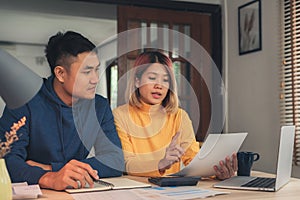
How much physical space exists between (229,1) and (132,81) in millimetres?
2092

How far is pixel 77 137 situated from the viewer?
1.50 m

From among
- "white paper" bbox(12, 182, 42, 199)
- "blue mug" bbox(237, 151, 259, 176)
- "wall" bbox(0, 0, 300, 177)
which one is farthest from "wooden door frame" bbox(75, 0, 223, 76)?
"white paper" bbox(12, 182, 42, 199)

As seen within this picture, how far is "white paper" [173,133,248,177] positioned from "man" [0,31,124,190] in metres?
0.26

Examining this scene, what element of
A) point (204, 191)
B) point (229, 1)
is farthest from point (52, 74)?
point (229, 1)

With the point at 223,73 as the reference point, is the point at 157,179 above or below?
below

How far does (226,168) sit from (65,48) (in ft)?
2.28

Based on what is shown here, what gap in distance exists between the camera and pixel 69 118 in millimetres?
1493

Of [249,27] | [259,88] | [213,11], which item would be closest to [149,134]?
[259,88]

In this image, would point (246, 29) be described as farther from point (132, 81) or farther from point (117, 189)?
point (117, 189)

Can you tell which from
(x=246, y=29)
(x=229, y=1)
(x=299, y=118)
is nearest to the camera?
(x=299, y=118)

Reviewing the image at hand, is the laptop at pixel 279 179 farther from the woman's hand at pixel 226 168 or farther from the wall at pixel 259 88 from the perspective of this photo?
the wall at pixel 259 88

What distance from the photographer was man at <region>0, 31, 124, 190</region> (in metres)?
1.42

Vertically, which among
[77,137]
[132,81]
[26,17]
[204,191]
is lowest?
[204,191]

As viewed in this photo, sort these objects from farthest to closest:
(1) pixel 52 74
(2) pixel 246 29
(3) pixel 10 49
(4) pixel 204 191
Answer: (3) pixel 10 49 < (2) pixel 246 29 < (1) pixel 52 74 < (4) pixel 204 191
